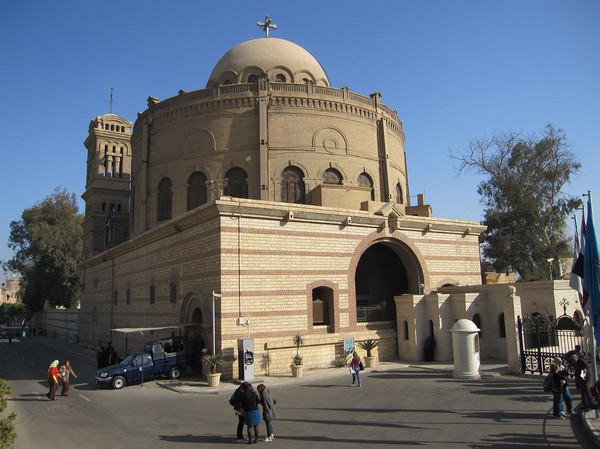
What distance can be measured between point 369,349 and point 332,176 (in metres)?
12.5

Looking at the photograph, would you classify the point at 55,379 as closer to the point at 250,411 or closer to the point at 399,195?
the point at 250,411

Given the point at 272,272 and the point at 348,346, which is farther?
the point at 348,346

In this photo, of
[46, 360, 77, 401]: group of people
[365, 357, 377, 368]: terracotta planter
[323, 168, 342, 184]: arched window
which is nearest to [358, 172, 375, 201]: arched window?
[323, 168, 342, 184]: arched window

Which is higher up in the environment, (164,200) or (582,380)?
(164,200)

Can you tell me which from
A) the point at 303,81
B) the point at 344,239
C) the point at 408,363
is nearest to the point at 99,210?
the point at 303,81

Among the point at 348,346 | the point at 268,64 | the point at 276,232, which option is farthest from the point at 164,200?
the point at 348,346

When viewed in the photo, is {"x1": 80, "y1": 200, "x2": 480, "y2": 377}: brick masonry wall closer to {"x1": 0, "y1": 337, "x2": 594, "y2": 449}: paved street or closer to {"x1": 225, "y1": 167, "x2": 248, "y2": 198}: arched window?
{"x1": 0, "y1": 337, "x2": 594, "y2": 449}: paved street

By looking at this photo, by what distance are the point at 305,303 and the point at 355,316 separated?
294 centimetres

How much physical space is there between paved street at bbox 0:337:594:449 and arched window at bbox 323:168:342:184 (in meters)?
14.0

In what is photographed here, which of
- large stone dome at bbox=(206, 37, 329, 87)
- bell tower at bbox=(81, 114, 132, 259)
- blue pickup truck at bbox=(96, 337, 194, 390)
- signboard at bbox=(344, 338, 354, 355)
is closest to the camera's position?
blue pickup truck at bbox=(96, 337, 194, 390)

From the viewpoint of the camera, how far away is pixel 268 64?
114 feet

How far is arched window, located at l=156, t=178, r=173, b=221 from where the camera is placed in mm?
31938

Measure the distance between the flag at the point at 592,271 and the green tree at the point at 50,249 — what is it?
157ft

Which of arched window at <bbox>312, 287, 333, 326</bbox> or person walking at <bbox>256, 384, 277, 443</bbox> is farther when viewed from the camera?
arched window at <bbox>312, 287, 333, 326</bbox>
